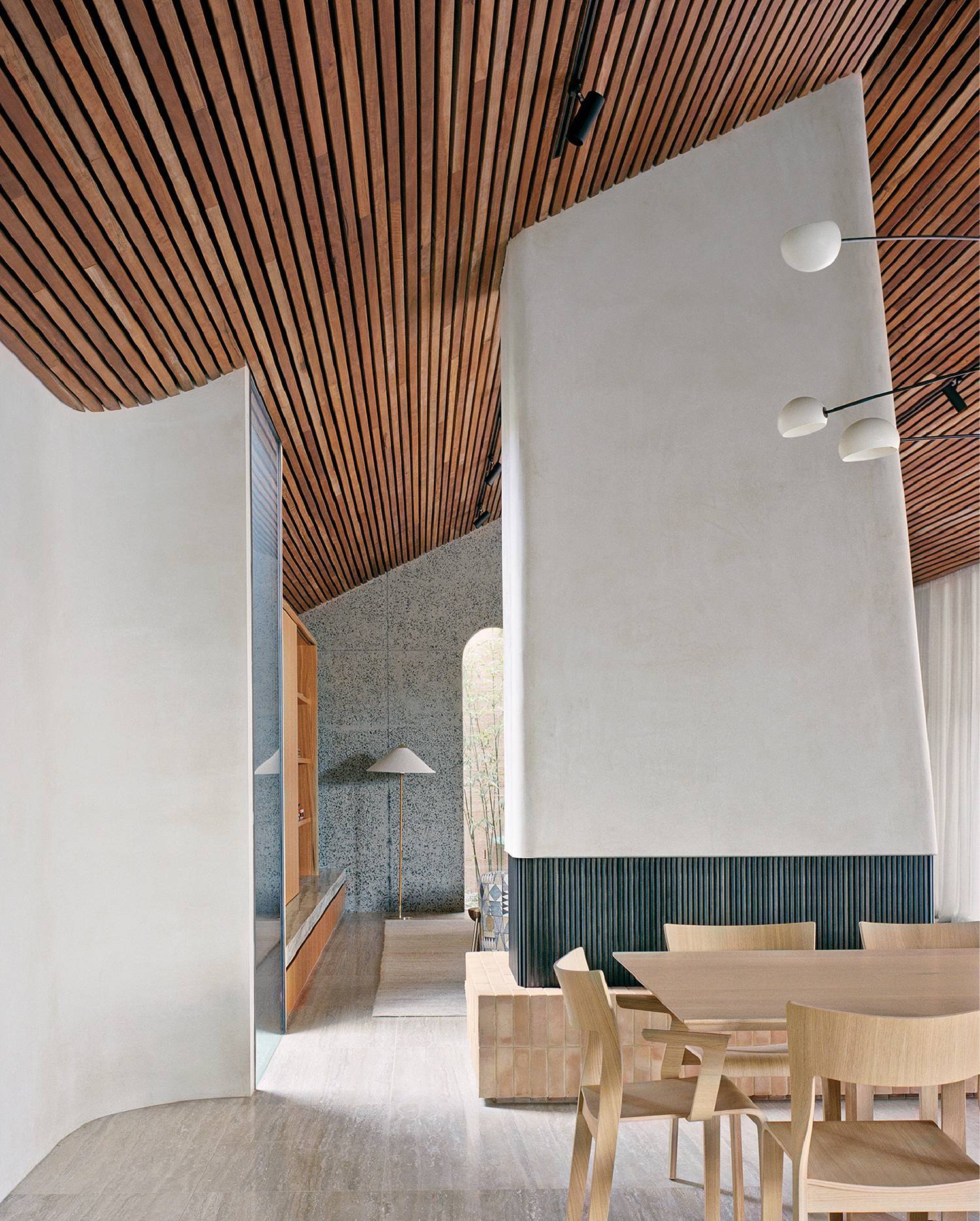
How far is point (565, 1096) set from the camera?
4.54m

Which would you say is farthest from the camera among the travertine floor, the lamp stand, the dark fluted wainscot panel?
the lamp stand

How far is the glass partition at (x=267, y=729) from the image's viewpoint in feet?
16.6

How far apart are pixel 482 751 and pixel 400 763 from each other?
3.25 ft

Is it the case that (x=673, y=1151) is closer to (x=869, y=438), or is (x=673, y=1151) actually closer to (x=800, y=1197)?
(x=800, y=1197)

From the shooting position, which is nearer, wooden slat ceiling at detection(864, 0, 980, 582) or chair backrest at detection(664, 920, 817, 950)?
chair backrest at detection(664, 920, 817, 950)

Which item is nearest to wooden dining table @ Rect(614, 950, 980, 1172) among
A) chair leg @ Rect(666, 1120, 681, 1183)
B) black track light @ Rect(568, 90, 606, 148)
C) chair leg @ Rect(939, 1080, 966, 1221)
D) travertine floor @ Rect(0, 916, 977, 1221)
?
chair leg @ Rect(939, 1080, 966, 1221)

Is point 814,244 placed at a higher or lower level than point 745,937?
higher

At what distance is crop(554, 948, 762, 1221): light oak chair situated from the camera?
2.81 metres

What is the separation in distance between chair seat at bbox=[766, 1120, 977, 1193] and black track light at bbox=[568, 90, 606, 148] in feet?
10.3

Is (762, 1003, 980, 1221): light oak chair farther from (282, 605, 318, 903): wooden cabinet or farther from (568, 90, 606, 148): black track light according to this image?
(282, 605, 318, 903): wooden cabinet

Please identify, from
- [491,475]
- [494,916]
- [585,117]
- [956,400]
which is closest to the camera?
[585,117]

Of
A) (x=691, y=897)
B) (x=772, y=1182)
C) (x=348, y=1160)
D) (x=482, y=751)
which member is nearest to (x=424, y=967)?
(x=691, y=897)

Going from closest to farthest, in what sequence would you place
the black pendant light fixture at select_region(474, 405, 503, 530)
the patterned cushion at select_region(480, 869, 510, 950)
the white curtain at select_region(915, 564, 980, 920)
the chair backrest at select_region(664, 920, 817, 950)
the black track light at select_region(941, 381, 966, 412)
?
the chair backrest at select_region(664, 920, 817, 950), the black track light at select_region(941, 381, 966, 412), the patterned cushion at select_region(480, 869, 510, 950), the black pendant light fixture at select_region(474, 405, 503, 530), the white curtain at select_region(915, 564, 980, 920)

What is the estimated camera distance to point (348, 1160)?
393 cm
